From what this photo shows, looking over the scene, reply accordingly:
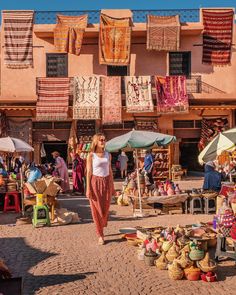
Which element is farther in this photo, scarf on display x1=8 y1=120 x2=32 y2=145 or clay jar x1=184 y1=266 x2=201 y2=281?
scarf on display x1=8 y1=120 x2=32 y2=145

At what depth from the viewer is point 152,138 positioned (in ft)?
36.7

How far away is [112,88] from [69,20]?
13.3 feet

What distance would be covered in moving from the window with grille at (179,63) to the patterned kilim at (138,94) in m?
1.95

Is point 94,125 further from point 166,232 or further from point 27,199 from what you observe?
point 166,232

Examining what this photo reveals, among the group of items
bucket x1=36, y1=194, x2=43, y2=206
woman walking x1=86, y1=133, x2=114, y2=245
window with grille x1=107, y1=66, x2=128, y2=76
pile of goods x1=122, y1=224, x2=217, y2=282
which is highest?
window with grille x1=107, y1=66, x2=128, y2=76

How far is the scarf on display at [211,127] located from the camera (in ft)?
74.6

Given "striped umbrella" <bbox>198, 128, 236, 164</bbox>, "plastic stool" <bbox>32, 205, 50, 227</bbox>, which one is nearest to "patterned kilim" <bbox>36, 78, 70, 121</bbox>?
"striped umbrella" <bbox>198, 128, 236, 164</bbox>

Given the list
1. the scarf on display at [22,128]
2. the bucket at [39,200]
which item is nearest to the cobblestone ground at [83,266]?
the bucket at [39,200]

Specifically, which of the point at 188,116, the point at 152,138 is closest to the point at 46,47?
the point at 188,116

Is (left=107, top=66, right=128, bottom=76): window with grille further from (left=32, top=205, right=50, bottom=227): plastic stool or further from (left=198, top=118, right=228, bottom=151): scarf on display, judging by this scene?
(left=32, top=205, right=50, bottom=227): plastic stool

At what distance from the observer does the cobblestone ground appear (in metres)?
5.27

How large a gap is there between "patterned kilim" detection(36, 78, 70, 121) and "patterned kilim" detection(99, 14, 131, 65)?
237 cm

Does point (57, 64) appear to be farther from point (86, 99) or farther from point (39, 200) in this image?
point (39, 200)

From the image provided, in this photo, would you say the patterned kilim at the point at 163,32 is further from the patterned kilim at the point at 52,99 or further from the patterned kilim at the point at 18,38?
the patterned kilim at the point at 18,38
